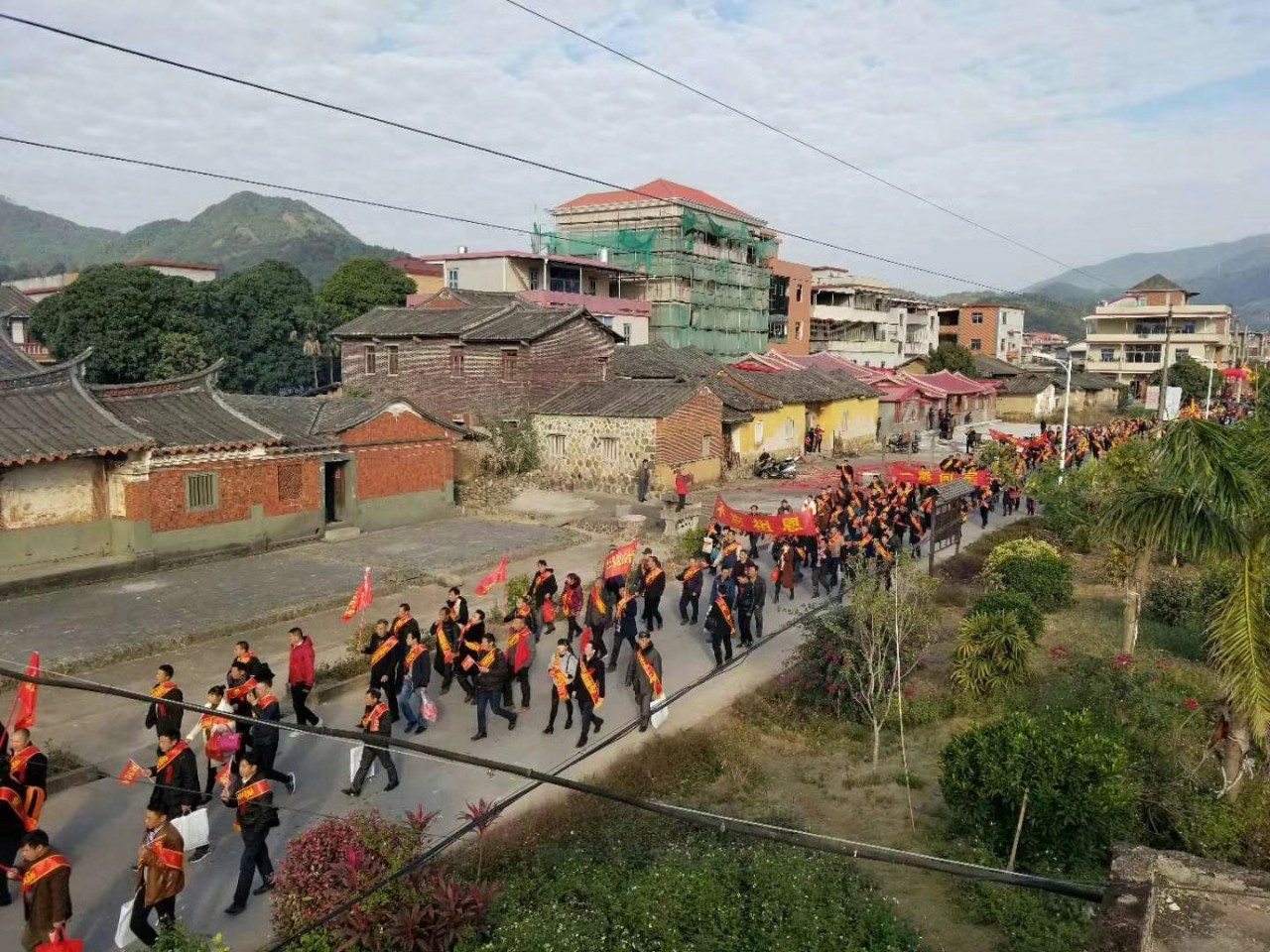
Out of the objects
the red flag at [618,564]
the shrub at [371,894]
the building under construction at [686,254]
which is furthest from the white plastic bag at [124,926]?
the building under construction at [686,254]

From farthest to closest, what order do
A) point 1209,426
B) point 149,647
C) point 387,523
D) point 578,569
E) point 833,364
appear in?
point 833,364, point 387,523, point 578,569, point 149,647, point 1209,426

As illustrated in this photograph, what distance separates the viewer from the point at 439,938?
22.8 feet

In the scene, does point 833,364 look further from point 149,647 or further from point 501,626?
point 149,647

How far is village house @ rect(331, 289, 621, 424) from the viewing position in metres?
30.8

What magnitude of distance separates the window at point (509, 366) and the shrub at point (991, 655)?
20034 mm

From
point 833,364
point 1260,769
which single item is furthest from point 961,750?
point 833,364

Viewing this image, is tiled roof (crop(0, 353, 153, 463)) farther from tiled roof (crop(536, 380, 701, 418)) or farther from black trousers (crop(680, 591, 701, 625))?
tiled roof (crop(536, 380, 701, 418))

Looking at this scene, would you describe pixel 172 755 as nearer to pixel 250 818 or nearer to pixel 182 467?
pixel 250 818

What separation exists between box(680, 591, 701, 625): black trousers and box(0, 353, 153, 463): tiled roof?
34.4 ft

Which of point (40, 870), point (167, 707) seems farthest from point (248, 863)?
point (167, 707)

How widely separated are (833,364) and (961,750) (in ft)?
141

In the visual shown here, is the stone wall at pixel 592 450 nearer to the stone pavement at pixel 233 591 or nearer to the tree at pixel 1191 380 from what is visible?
the stone pavement at pixel 233 591

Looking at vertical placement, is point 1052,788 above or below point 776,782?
above

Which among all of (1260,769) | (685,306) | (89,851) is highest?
(685,306)
